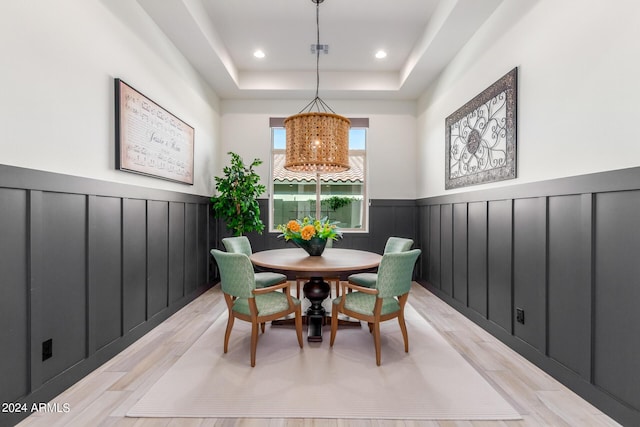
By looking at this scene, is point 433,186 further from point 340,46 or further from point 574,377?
point 574,377

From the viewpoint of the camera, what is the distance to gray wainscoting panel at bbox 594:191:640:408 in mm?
1532

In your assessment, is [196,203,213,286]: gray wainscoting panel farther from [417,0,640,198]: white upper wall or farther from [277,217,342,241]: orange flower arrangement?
[417,0,640,198]: white upper wall

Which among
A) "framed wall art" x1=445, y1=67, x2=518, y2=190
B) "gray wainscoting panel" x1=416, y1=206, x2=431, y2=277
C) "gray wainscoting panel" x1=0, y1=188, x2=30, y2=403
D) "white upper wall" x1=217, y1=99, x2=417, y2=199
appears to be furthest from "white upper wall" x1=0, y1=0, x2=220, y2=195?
"gray wainscoting panel" x1=416, y1=206, x2=431, y2=277

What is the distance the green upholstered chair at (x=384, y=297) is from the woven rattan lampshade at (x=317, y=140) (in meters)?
1.00

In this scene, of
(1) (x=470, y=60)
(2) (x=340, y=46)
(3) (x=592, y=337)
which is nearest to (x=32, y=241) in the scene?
(3) (x=592, y=337)

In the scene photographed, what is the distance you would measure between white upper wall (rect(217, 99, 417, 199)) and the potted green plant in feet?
2.12

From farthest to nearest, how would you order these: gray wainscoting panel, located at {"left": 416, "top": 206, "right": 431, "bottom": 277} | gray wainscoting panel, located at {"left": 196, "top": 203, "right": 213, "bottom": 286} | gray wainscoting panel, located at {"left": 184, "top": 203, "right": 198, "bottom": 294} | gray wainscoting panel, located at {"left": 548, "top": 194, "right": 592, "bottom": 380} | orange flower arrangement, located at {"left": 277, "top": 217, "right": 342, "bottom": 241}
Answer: gray wainscoting panel, located at {"left": 416, "top": 206, "right": 431, "bottom": 277} < gray wainscoting panel, located at {"left": 196, "top": 203, "right": 213, "bottom": 286} < gray wainscoting panel, located at {"left": 184, "top": 203, "right": 198, "bottom": 294} < orange flower arrangement, located at {"left": 277, "top": 217, "right": 342, "bottom": 241} < gray wainscoting panel, located at {"left": 548, "top": 194, "right": 592, "bottom": 380}

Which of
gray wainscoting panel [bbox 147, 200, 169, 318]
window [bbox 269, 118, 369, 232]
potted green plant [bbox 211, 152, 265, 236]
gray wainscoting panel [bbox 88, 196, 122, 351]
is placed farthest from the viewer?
window [bbox 269, 118, 369, 232]

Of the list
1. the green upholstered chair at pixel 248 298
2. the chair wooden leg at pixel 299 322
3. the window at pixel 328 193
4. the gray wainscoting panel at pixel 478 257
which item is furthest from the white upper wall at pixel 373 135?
the chair wooden leg at pixel 299 322

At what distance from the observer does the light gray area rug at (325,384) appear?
1672 mm

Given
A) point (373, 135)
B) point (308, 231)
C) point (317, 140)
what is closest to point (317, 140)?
point (317, 140)

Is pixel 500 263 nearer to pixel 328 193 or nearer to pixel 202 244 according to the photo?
pixel 328 193

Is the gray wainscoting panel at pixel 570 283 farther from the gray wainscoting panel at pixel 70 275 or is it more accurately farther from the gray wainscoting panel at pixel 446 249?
the gray wainscoting panel at pixel 70 275

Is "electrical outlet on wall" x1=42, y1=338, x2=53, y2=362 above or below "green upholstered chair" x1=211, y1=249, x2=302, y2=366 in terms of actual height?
below
